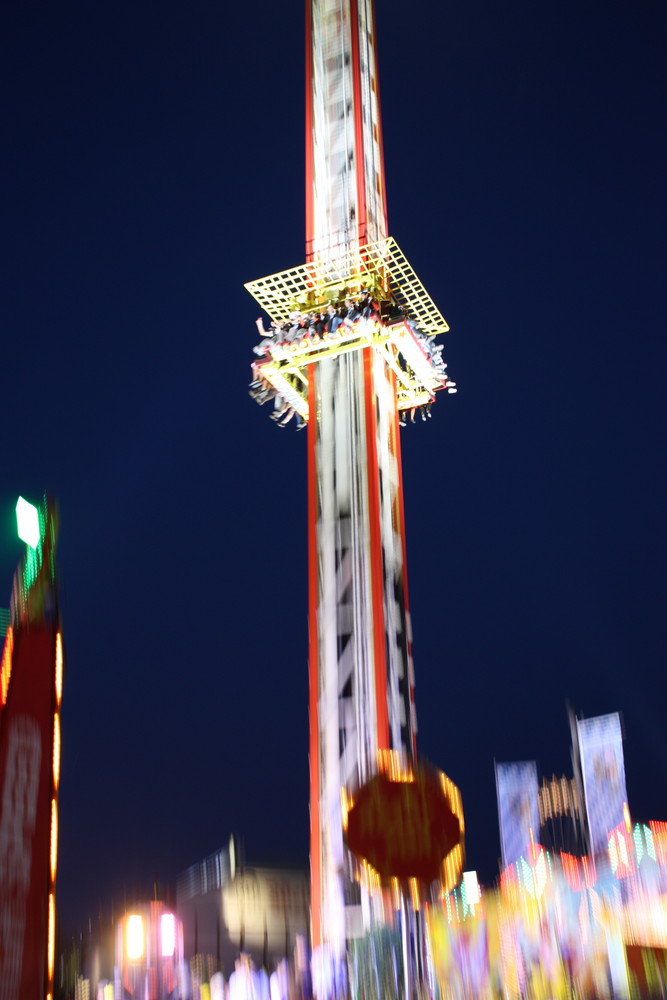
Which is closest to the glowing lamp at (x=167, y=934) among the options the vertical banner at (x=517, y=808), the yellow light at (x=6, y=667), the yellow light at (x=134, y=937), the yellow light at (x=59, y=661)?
the yellow light at (x=134, y=937)

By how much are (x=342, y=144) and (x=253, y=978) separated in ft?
62.5

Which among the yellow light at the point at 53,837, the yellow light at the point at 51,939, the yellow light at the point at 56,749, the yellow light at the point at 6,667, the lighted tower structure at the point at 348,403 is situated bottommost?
the yellow light at the point at 51,939

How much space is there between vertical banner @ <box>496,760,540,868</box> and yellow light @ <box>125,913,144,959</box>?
60.6ft

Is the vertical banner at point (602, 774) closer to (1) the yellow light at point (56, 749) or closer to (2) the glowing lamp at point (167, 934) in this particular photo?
(2) the glowing lamp at point (167, 934)

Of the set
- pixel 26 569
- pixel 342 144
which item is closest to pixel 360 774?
pixel 26 569

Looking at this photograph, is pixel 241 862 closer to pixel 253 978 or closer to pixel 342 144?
pixel 253 978

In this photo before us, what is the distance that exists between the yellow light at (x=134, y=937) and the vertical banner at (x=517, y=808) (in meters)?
18.5

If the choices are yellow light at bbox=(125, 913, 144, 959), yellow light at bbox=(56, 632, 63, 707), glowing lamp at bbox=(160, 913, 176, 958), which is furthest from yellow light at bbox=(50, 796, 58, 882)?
glowing lamp at bbox=(160, 913, 176, 958)

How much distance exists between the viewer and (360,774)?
19141mm

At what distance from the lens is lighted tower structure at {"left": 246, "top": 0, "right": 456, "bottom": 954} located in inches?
786

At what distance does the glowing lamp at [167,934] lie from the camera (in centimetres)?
3434

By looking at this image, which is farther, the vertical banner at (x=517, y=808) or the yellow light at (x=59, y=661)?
the vertical banner at (x=517, y=808)

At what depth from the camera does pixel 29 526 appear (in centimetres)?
1073

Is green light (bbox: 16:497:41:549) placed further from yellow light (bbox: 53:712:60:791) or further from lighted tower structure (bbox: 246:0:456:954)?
lighted tower structure (bbox: 246:0:456:954)
